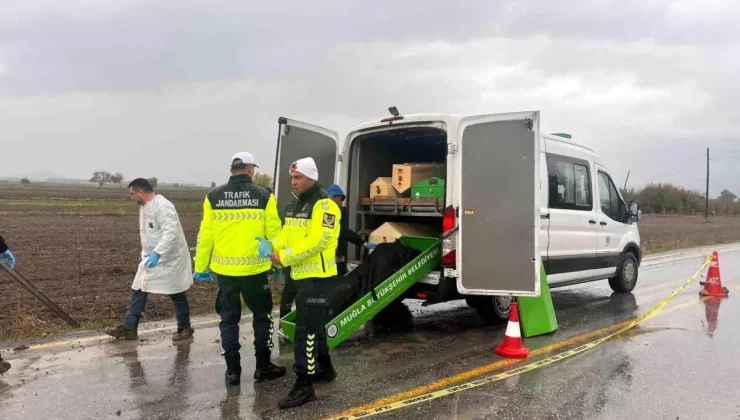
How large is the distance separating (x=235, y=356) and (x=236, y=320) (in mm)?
278

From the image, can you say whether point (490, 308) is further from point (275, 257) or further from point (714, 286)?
point (714, 286)

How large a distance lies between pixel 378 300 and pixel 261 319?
121 cm

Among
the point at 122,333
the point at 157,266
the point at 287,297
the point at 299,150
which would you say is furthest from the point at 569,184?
the point at 122,333

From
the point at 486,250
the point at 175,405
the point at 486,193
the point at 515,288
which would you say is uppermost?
the point at 486,193

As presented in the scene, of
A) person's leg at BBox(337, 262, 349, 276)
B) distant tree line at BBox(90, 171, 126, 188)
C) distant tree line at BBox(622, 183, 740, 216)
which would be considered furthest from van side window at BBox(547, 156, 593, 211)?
distant tree line at BBox(90, 171, 126, 188)

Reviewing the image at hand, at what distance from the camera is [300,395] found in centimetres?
390

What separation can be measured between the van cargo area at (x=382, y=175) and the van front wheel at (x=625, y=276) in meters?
3.71

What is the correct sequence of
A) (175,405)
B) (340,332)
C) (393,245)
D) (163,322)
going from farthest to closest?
(163,322), (393,245), (340,332), (175,405)

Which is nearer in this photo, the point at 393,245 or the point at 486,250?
the point at 486,250

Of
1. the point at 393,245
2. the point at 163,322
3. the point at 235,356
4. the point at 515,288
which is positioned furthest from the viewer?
the point at 163,322

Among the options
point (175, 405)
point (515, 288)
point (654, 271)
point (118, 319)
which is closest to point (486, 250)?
point (515, 288)

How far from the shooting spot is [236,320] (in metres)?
4.38

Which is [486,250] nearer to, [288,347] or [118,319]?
[288,347]

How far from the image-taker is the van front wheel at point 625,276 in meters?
8.64
